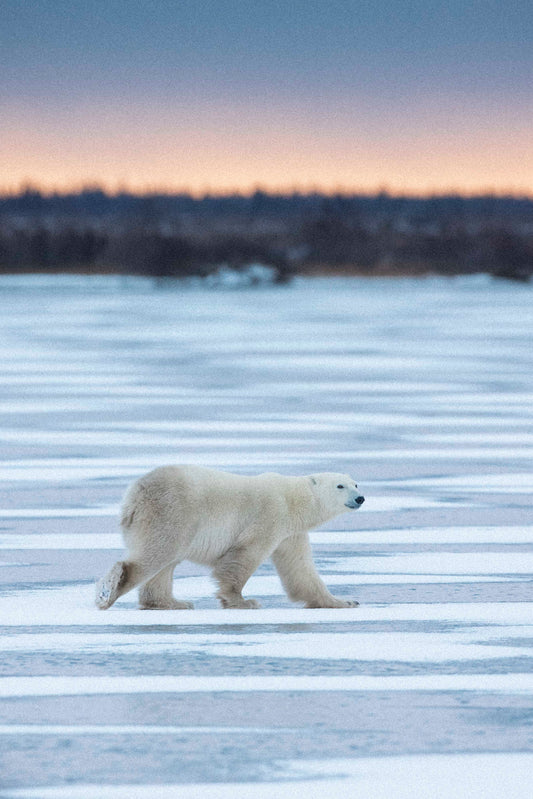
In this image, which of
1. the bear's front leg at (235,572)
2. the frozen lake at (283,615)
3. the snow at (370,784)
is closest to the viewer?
the snow at (370,784)

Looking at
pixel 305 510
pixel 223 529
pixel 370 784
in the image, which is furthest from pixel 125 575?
pixel 370 784

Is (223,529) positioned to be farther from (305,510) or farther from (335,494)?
(335,494)

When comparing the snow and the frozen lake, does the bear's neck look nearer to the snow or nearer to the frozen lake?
the frozen lake

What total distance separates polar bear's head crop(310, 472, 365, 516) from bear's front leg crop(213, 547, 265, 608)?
1.15 feet

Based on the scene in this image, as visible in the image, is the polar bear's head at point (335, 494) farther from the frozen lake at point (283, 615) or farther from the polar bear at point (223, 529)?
the frozen lake at point (283, 615)

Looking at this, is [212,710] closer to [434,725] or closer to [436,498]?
[434,725]

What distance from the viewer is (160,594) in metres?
6.02

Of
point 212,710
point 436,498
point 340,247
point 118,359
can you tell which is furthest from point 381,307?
point 340,247

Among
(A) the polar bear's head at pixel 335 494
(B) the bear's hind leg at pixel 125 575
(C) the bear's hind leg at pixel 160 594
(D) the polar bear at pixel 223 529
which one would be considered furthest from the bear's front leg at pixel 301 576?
(B) the bear's hind leg at pixel 125 575

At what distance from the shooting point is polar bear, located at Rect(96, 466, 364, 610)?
575 centimetres

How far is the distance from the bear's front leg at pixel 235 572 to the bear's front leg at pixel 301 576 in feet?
0.58

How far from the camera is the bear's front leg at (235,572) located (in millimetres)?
5957

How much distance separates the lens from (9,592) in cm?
629

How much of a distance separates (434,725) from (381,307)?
29.0 meters
